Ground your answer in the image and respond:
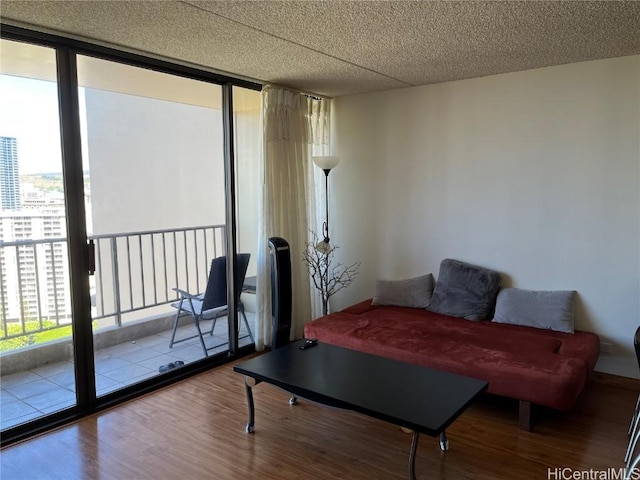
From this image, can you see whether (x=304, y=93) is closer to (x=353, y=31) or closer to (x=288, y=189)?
(x=288, y=189)

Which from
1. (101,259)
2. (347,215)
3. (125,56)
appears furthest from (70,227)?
(347,215)

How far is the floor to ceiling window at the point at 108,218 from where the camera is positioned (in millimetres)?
2861

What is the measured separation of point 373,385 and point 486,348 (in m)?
1.04

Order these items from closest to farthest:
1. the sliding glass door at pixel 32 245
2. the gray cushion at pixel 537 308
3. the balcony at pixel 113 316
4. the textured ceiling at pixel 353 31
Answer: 1. the textured ceiling at pixel 353 31
2. the sliding glass door at pixel 32 245
3. the balcony at pixel 113 316
4. the gray cushion at pixel 537 308

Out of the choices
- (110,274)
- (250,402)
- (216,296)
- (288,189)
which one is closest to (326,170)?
(288,189)

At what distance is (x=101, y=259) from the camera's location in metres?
4.32

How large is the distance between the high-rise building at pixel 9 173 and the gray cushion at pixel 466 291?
3.15 metres

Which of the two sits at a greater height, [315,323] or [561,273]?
[561,273]

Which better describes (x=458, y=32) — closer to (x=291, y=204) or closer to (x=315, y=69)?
(x=315, y=69)

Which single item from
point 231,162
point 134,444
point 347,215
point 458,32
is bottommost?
point 134,444

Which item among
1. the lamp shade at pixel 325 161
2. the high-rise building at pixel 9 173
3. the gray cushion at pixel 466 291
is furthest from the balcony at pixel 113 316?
the gray cushion at pixel 466 291

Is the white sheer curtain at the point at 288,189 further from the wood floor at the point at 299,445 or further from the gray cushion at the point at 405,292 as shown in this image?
the wood floor at the point at 299,445

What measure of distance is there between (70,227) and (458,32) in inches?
101

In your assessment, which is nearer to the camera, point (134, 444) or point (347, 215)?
point (134, 444)
